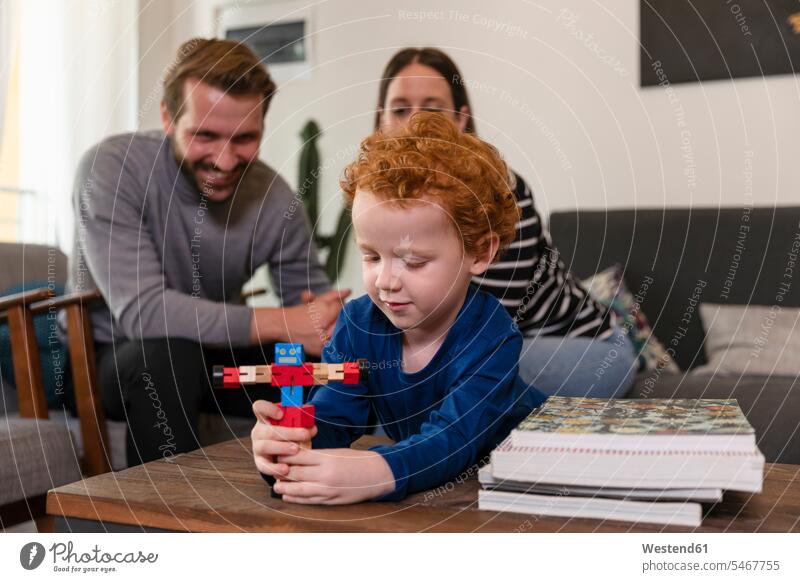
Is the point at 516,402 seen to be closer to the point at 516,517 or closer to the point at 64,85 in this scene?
the point at 516,517

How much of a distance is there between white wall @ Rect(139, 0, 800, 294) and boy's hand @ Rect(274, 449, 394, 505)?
165 centimetres

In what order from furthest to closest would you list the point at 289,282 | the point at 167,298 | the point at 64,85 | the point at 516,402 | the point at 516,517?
the point at 64,85
the point at 289,282
the point at 167,298
the point at 516,402
the point at 516,517

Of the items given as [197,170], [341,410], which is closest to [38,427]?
[197,170]

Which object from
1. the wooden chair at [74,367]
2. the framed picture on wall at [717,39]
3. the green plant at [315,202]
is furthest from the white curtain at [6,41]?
the framed picture on wall at [717,39]

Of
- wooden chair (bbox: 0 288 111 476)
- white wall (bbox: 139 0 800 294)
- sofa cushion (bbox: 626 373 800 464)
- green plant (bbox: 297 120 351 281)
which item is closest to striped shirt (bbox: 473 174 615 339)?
sofa cushion (bbox: 626 373 800 464)

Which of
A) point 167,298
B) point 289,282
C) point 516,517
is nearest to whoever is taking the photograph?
point 516,517

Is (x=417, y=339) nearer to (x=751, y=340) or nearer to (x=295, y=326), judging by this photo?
(x=295, y=326)

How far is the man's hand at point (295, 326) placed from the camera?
170cm

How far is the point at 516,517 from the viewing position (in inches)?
29.7

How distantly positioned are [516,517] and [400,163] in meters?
0.39

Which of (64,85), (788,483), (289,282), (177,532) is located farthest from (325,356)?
(64,85)

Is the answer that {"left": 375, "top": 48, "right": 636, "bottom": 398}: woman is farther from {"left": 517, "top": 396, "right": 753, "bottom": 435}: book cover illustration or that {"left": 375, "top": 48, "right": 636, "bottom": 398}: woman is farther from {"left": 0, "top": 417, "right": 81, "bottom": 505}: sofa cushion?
{"left": 0, "top": 417, "right": 81, "bottom": 505}: sofa cushion

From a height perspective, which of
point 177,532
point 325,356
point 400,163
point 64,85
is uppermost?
point 64,85

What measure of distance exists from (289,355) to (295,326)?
0.93 m
